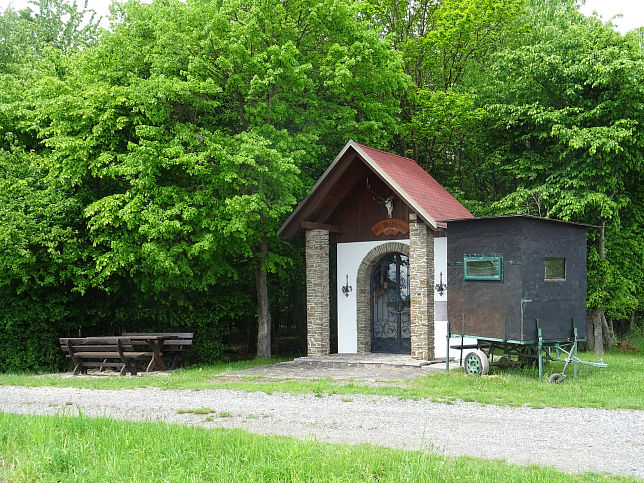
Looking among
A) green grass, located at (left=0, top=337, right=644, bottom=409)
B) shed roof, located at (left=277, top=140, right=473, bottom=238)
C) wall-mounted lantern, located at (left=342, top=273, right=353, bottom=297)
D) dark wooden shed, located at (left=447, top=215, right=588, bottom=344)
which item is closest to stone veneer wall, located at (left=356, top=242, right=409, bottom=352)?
wall-mounted lantern, located at (left=342, top=273, right=353, bottom=297)

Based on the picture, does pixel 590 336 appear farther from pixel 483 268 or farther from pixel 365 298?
pixel 483 268

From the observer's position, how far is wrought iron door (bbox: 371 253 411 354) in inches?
679

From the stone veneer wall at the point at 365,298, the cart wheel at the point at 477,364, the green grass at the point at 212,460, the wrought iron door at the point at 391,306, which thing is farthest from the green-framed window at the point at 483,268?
the green grass at the point at 212,460

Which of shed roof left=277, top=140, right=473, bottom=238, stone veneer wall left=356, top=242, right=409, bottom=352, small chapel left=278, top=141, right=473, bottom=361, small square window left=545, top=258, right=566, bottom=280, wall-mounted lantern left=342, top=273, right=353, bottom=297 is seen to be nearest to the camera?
small square window left=545, top=258, right=566, bottom=280

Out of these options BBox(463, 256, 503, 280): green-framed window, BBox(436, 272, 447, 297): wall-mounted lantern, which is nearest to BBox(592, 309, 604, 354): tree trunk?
BBox(436, 272, 447, 297): wall-mounted lantern

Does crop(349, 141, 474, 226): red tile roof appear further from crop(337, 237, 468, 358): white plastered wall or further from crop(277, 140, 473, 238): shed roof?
crop(337, 237, 468, 358): white plastered wall

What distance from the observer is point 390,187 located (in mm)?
15664

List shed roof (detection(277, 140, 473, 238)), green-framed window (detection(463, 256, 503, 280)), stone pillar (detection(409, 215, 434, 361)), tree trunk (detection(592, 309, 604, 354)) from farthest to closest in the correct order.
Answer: tree trunk (detection(592, 309, 604, 354)), stone pillar (detection(409, 215, 434, 361)), shed roof (detection(277, 140, 473, 238)), green-framed window (detection(463, 256, 503, 280))

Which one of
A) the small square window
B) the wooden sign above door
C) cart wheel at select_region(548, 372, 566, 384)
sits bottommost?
cart wheel at select_region(548, 372, 566, 384)

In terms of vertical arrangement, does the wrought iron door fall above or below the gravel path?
above

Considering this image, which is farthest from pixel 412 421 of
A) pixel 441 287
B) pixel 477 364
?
pixel 441 287

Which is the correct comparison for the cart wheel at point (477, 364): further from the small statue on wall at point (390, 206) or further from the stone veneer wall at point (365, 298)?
the small statue on wall at point (390, 206)

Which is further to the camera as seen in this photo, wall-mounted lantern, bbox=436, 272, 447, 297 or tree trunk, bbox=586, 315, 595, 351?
tree trunk, bbox=586, 315, 595, 351

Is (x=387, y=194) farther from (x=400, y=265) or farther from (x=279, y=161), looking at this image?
(x=279, y=161)
